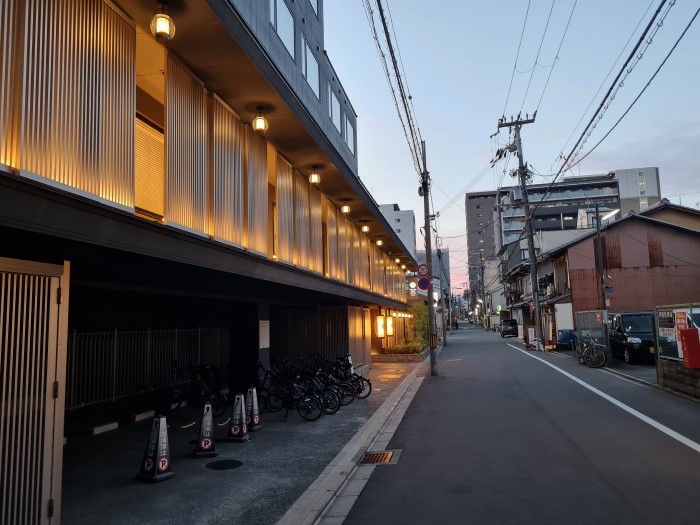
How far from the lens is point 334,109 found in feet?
73.4

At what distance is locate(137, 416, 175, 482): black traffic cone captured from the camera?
721cm

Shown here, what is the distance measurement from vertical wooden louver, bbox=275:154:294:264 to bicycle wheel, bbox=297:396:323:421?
130 inches

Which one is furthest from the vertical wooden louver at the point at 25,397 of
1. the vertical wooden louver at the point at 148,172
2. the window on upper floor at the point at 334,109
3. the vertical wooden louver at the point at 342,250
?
the window on upper floor at the point at 334,109

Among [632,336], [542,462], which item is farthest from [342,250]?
[632,336]

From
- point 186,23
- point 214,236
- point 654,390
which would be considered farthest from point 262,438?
point 654,390

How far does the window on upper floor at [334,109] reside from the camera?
2150cm

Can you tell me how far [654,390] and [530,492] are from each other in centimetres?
1134

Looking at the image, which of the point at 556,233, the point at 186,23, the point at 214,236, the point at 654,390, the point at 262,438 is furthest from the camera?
the point at 556,233

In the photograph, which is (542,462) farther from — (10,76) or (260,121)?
(10,76)

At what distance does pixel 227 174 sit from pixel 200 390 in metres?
6.96

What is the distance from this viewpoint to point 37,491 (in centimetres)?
512

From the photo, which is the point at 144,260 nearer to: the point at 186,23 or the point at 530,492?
the point at 186,23

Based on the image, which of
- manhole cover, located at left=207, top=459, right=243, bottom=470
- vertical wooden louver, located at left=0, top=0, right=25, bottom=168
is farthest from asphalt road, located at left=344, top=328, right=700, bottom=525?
vertical wooden louver, located at left=0, top=0, right=25, bottom=168

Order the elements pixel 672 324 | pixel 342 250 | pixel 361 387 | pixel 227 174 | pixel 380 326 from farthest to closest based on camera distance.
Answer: pixel 380 326, pixel 342 250, pixel 361 387, pixel 672 324, pixel 227 174
